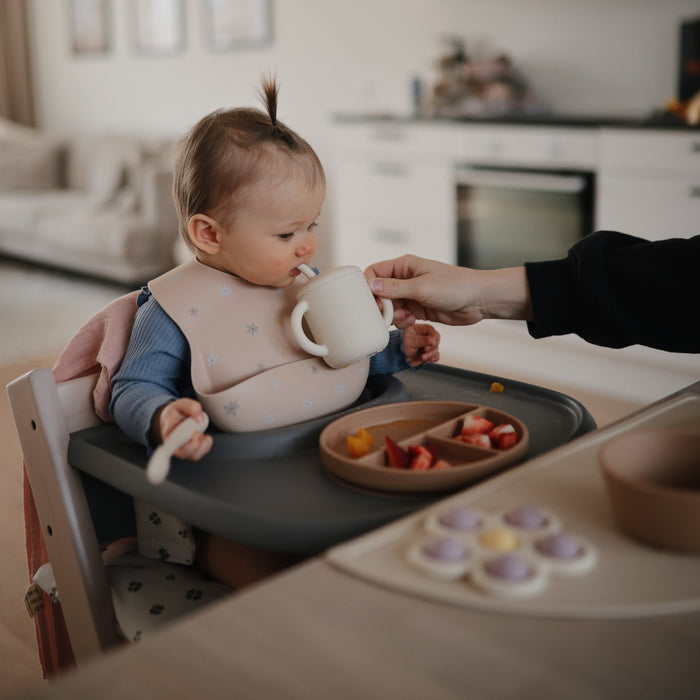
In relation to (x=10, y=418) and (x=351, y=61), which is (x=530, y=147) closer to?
(x=351, y=61)

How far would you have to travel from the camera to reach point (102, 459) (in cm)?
98

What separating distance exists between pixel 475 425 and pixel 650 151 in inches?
100

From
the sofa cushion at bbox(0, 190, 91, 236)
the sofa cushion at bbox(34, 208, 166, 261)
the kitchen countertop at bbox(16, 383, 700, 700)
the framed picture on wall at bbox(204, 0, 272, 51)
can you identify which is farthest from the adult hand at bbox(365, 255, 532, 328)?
the sofa cushion at bbox(0, 190, 91, 236)

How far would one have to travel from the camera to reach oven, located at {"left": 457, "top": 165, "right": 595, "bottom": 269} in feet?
11.4

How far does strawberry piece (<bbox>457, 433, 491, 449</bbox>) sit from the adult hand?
0.23 meters

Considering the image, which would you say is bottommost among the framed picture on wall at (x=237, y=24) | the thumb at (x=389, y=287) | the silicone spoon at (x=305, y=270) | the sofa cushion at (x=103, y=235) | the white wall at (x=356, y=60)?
the sofa cushion at (x=103, y=235)

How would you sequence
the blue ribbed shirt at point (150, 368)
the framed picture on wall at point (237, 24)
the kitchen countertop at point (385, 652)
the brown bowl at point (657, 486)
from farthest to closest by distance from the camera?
the framed picture on wall at point (237, 24) → the blue ribbed shirt at point (150, 368) → the brown bowl at point (657, 486) → the kitchen countertop at point (385, 652)

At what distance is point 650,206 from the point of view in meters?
3.23

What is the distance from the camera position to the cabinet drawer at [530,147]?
11.1 ft

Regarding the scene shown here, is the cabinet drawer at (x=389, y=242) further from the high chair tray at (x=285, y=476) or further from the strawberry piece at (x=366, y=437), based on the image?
the strawberry piece at (x=366, y=437)

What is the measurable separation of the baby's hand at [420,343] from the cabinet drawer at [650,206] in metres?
2.20

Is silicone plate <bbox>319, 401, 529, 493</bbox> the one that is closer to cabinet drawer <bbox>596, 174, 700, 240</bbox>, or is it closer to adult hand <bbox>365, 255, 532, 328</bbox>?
adult hand <bbox>365, 255, 532, 328</bbox>

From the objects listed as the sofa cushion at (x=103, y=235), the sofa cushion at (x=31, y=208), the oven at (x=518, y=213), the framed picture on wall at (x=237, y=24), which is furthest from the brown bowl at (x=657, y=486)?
the sofa cushion at (x=31, y=208)

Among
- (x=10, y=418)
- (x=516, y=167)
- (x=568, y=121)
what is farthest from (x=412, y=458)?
(x=516, y=167)
